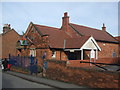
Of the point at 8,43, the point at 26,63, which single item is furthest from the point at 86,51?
the point at 8,43

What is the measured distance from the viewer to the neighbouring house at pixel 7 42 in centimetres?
3769

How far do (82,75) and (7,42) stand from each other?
31.3 m

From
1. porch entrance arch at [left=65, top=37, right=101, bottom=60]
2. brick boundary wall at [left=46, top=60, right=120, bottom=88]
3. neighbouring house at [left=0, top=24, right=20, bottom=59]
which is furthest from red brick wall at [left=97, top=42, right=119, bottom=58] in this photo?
neighbouring house at [left=0, top=24, right=20, bottom=59]

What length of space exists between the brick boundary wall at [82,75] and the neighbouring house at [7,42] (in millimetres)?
26617

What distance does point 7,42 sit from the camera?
37969 millimetres

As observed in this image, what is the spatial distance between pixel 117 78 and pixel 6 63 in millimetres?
16403

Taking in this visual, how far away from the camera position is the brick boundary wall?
862 cm

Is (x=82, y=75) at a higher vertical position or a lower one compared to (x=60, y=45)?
lower

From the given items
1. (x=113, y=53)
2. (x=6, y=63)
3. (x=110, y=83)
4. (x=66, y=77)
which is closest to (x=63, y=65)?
(x=66, y=77)

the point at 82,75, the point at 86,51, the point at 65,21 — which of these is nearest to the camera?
the point at 82,75

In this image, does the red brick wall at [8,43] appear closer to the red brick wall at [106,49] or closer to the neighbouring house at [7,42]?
the neighbouring house at [7,42]

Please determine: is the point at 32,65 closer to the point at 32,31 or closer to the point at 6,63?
the point at 6,63

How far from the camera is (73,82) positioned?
1117 centimetres

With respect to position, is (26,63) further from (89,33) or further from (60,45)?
(89,33)
